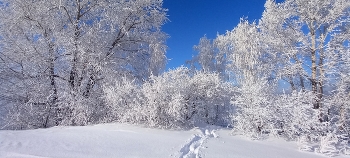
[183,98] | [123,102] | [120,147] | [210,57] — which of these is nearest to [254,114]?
[183,98]

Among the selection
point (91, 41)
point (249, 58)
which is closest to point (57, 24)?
point (91, 41)

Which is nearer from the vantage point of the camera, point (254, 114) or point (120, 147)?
point (120, 147)

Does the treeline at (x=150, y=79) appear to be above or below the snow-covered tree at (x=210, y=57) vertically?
below

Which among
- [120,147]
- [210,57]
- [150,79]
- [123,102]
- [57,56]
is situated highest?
[210,57]

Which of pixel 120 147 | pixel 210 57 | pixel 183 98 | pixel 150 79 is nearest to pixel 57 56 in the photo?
pixel 150 79

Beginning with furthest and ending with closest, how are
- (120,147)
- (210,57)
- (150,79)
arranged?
(210,57) → (150,79) → (120,147)

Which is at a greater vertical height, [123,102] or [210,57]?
[210,57]

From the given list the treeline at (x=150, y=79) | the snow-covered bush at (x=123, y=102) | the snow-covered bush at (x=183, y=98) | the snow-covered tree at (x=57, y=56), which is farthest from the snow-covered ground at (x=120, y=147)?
the snow-covered tree at (x=57, y=56)

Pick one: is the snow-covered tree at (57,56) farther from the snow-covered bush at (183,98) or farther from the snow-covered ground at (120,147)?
the snow-covered ground at (120,147)

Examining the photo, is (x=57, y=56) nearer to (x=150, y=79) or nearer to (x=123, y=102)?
(x=123, y=102)

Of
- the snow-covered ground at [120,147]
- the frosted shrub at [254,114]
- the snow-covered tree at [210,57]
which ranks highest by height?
the snow-covered tree at [210,57]

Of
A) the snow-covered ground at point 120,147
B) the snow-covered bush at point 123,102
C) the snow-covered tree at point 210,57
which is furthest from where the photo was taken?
the snow-covered tree at point 210,57

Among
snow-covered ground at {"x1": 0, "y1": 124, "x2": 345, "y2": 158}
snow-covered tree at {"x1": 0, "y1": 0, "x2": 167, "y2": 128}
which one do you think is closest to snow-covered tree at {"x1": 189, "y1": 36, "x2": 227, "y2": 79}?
snow-covered tree at {"x1": 0, "y1": 0, "x2": 167, "y2": 128}

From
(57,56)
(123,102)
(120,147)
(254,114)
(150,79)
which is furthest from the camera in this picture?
(57,56)
